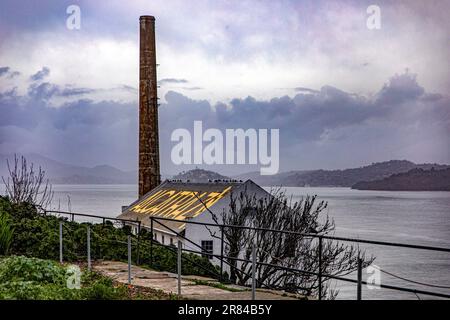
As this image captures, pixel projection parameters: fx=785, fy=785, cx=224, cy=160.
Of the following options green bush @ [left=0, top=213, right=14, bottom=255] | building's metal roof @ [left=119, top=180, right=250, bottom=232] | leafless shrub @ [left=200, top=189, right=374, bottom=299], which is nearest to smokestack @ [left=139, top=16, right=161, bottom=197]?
building's metal roof @ [left=119, top=180, right=250, bottom=232]

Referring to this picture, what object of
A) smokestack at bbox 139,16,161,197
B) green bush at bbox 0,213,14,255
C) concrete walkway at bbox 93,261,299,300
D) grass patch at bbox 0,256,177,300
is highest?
smokestack at bbox 139,16,161,197

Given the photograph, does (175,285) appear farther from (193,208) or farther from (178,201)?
(178,201)

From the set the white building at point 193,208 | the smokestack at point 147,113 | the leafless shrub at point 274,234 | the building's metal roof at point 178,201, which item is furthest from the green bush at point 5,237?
the smokestack at point 147,113

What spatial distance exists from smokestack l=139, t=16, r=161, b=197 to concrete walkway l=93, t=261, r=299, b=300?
2249 cm

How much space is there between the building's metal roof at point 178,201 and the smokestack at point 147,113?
118 inches

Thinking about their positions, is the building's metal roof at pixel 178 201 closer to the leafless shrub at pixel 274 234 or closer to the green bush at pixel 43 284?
the leafless shrub at pixel 274 234

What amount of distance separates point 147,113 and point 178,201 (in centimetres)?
840

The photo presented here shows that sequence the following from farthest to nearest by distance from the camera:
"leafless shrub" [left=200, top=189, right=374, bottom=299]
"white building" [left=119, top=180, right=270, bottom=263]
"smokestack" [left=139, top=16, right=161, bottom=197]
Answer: "smokestack" [left=139, top=16, right=161, bottom=197] < "white building" [left=119, top=180, right=270, bottom=263] < "leafless shrub" [left=200, top=189, right=374, bottom=299]

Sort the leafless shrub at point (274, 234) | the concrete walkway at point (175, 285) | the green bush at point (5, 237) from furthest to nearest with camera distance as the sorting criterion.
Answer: the leafless shrub at point (274, 234) < the green bush at point (5, 237) < the concrete walkway at point (175, 285)

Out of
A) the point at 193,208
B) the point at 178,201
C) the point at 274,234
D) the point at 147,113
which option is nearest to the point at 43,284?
the point at 274,234

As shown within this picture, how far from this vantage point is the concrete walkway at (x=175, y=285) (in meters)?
12.7

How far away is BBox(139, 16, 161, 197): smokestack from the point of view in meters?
39.6

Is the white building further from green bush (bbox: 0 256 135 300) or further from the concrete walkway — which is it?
green bush (bbox: 0 256 135 300)
